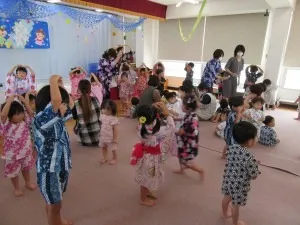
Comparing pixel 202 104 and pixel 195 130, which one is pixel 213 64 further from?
pixel 195 130

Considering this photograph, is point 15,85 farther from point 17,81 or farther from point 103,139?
point 103,139

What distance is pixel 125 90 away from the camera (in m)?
4.91

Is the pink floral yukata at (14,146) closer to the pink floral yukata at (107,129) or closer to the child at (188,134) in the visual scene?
the pink floral yukata at (107,129)

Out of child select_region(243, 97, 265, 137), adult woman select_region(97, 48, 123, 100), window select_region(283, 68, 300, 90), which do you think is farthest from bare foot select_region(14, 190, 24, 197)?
window select_region(283, 68, 300, 90)

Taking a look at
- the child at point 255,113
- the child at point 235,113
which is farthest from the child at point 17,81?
the child at point 255,113

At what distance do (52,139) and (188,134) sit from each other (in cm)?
126

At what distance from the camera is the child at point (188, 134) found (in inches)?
84.4

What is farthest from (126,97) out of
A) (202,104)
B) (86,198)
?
(86,198)

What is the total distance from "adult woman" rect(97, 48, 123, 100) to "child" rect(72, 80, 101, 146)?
192 centimetres

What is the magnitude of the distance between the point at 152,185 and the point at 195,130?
65 centimetres

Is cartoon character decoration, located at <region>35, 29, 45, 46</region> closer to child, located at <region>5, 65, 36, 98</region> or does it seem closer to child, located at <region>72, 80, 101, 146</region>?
child, located at <region>5, 65, 36, 98</region>

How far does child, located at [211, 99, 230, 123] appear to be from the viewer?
4332 millimetres

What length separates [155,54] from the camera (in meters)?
7.84

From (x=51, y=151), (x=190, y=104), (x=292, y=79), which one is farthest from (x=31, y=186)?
(x=292, y=79)
